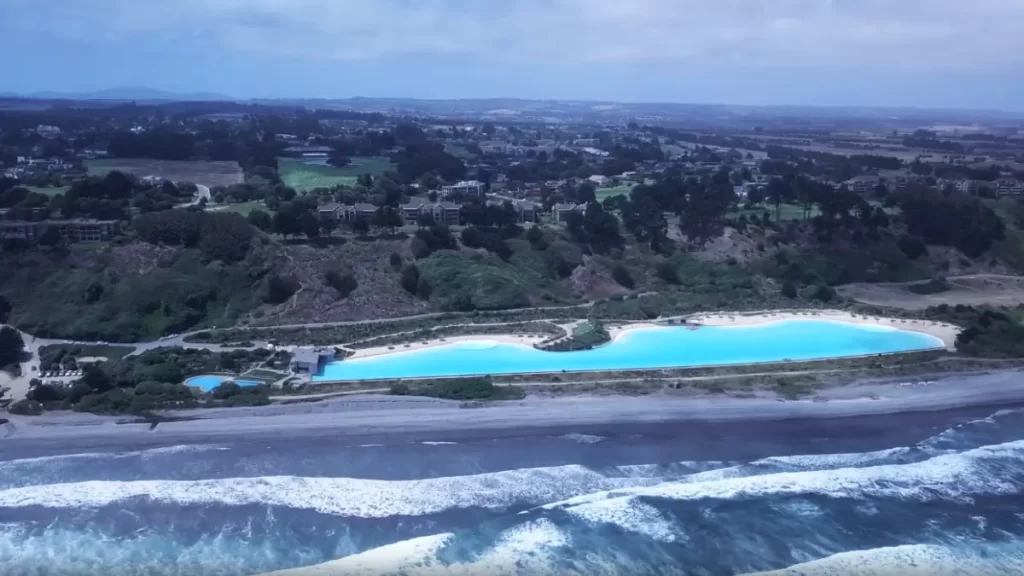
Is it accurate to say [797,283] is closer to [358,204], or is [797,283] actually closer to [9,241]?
[358,204]

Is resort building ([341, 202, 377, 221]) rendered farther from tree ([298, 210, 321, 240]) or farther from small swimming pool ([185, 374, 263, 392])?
small swimming pool ([185, 374, 263, 392])

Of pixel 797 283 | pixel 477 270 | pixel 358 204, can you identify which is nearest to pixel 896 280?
pixel 797 283

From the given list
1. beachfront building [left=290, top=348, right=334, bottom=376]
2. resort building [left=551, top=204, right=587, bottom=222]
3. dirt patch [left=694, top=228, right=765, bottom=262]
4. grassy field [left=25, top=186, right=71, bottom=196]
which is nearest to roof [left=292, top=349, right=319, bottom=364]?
beachfront building [left=290, top=348, right=334, bottom=376]

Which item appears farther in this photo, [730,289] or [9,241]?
[730,289]

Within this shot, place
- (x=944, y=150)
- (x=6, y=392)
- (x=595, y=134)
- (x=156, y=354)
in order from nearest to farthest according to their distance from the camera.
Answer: (x=6, y=392)
(x=156, y=354)
(x=944, y=150)
(x=595, y=134)

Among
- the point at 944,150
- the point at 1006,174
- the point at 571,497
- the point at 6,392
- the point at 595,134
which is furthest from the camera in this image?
the point at 595,134

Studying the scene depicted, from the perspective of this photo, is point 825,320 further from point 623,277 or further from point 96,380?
point 96,380

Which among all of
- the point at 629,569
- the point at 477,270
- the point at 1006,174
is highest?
the point at 1006,174
